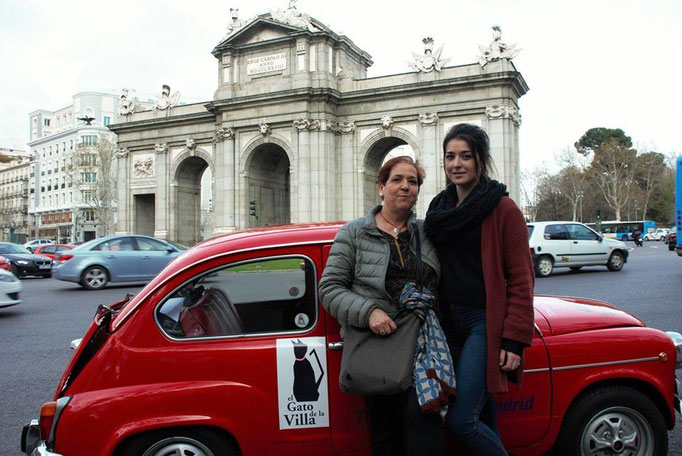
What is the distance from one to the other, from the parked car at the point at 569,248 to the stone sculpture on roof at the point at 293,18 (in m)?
20.3

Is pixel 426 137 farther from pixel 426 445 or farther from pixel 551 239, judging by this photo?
pixel 426 445

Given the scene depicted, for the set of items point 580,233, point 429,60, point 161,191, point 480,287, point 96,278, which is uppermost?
point 429,60

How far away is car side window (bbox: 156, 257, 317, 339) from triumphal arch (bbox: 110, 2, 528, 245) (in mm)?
25849

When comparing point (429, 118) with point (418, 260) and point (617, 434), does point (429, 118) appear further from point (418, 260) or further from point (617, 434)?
point (418, 260)

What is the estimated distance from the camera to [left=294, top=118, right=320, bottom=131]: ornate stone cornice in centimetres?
3103

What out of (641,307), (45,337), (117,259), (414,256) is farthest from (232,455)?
(117,259)

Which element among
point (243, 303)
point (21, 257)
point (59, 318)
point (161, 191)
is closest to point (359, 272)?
point (243, 303)

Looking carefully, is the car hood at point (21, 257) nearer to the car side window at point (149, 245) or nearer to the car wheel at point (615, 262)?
the car side window at point (149, 245)

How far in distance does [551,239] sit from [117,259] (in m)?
13.0

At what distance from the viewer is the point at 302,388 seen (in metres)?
2.95

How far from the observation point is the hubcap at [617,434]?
3.21 m

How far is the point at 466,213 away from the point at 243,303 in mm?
1450

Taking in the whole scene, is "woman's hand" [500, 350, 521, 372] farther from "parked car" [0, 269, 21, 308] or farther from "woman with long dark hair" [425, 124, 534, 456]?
"parked car" [0, 269, 21, 308]

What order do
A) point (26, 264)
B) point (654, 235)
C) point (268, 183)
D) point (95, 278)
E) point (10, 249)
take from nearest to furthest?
point (95, 278)
point (26, 264)
point (10, 249)
point (268, 183)
point (654, 235)
